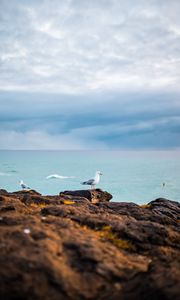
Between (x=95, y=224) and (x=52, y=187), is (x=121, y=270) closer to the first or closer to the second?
(x=95, y=224)

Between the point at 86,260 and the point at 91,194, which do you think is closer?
the point at 86,260

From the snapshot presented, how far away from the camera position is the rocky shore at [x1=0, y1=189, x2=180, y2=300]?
7512mm

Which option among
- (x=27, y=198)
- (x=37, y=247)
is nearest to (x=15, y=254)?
(x=37, y=247)

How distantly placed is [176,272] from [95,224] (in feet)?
16.0

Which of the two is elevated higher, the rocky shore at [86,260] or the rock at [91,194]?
the rock at [91,194]

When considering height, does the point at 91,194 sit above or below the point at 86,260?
above

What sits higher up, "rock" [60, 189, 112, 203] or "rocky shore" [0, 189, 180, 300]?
"rock" [60, 189, 112, 203]

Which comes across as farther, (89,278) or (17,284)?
(89,278)

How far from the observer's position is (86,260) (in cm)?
890

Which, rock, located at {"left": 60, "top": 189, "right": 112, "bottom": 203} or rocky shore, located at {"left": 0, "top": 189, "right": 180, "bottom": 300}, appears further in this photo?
rock, located at {"left": 60, "top": 189, "right": 112, "bottom": 203}

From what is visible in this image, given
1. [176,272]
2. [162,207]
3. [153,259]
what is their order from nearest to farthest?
1. [176,272]
2. [153,259]
3. [162,207]

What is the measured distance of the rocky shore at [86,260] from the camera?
24.6 feet

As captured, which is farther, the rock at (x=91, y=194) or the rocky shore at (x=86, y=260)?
the rock at (x=91, y=194)

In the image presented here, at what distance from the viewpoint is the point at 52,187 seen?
396 feet
